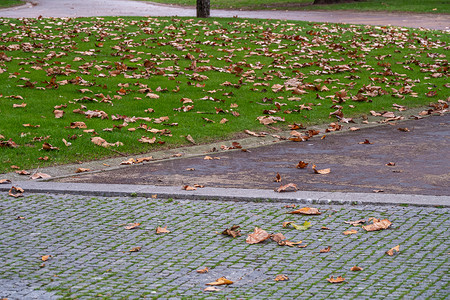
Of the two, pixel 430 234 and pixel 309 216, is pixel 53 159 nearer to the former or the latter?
pixel 309 216

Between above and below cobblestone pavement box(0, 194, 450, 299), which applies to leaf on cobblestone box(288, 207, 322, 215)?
above

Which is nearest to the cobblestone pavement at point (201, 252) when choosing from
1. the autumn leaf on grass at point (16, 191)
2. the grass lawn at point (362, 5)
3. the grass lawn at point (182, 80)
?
the autumn leaf on grass at point (16, 191)

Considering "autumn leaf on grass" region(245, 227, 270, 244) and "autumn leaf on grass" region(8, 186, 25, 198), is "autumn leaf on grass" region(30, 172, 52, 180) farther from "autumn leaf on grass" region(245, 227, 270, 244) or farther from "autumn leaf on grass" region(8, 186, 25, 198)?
"autumn leaf on grass" region(245, 227, 270, 244)

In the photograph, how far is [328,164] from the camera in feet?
23.5

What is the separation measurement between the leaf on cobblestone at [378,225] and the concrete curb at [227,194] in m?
0.46

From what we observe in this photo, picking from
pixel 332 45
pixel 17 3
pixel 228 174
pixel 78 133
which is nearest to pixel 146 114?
pixel 78 133

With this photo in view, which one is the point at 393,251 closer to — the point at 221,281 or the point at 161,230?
the point at 221,281

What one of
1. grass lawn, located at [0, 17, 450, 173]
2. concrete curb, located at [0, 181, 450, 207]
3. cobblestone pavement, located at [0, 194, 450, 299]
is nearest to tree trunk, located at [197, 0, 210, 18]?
grass lawn, located at [0, 17, 450, 173]

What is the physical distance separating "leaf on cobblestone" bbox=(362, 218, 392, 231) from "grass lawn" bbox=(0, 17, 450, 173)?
3561 millimetres

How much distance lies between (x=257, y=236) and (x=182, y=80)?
714cm

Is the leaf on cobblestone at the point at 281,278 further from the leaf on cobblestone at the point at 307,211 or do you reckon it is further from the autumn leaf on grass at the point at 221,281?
the leaf on cobblestone at the point at 307,211

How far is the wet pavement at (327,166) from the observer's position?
251 inches

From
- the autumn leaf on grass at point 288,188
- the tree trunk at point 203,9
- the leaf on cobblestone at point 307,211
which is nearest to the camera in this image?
the leaf on cobblestone at point 307,211

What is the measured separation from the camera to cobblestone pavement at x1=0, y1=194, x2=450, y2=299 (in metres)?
4.05
